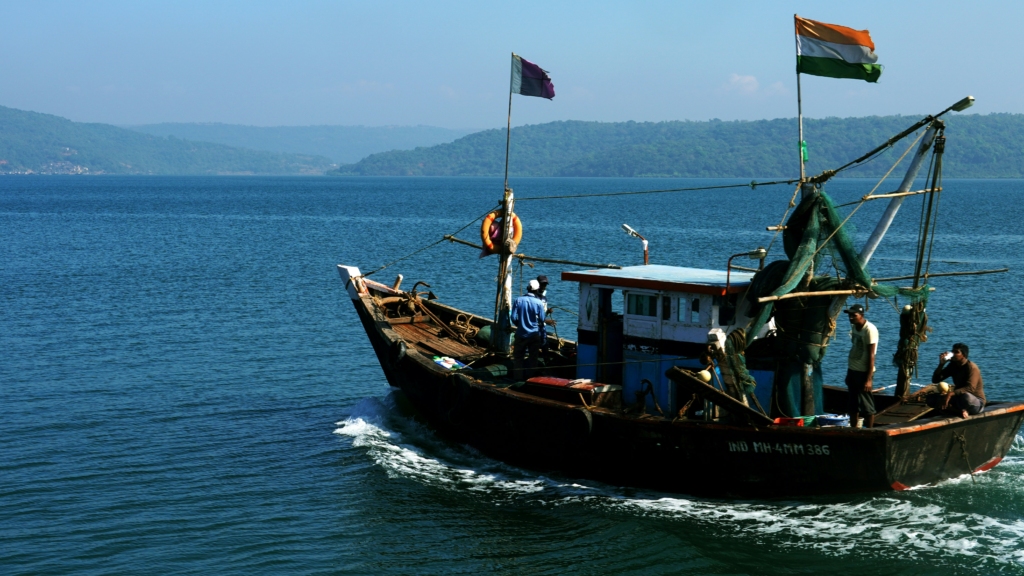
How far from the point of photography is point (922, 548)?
13.8 meters

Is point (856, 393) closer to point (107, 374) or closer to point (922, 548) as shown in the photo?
point (922, 548)

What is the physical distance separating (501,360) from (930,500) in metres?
7.55

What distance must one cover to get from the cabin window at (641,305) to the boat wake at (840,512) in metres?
2.61

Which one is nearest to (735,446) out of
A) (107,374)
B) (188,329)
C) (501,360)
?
(501,360)

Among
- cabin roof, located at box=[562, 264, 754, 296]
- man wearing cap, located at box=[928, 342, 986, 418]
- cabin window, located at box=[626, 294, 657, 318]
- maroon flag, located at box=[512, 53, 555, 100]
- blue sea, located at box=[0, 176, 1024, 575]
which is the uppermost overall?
maroon flag, located at box=[512, 53, 555, 100]

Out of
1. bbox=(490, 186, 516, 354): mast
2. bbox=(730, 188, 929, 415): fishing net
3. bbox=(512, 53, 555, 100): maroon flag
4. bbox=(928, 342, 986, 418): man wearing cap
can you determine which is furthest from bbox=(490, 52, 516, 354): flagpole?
bbox=(928, 342, 986, 418): man wearing cap

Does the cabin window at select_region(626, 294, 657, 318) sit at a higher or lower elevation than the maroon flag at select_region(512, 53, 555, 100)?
lower

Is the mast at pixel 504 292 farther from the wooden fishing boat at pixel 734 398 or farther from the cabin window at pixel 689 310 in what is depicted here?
the cabin window at pixel 689 310

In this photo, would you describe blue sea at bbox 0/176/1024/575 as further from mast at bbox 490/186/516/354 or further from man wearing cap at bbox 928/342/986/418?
mast at bbox 490/186/516/354

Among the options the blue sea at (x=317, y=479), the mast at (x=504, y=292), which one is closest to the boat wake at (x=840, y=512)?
the blue sea at (x=317, y=479)

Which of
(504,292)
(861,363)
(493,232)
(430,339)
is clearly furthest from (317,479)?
(861,363)

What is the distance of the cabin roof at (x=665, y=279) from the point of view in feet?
50.7

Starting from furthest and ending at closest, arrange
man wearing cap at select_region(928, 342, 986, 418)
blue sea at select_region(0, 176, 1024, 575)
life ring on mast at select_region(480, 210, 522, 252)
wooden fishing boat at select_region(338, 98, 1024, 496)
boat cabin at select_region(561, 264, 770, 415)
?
life ring on mast at select_region(480, 210, 522, 252), boat cabin at select_region(561, 264, 770, 415), man wearing cap at select_region(928, 342, 986, 418), wooden fishing boat at select_region(338, 98, 1024, 496), blue sea at select_region(0, 176, 1024, 575)

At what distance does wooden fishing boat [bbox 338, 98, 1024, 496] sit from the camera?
47.1 feet
